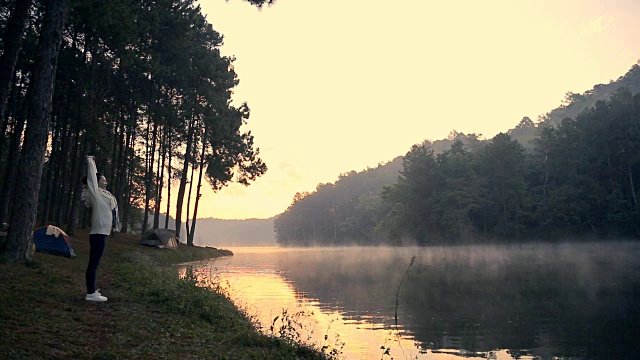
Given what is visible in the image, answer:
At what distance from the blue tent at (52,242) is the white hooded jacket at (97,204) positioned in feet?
32.4

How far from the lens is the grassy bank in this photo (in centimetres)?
677

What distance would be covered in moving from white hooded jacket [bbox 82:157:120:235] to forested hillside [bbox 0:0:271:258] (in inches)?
170

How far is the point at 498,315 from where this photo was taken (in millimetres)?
15078

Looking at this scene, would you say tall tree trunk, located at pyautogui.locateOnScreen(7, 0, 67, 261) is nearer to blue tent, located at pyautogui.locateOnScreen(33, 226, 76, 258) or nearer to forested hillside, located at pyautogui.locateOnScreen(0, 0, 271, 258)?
forested hillside, located at pyautogui.locateOnScreen(0, 0, 271, 258)

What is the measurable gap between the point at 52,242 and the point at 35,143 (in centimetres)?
708

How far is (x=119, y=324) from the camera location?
337 inches

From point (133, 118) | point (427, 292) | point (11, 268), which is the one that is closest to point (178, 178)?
point (133, 118)

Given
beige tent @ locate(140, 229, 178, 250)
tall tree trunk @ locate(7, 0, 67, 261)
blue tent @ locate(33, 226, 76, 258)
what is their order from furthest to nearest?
beige tent @ locate(140, 229, 178, 250) < blue tent @ locate(33, 226, 76, 258) < tall tree trunk @ locate(7, 0, 67, 261)

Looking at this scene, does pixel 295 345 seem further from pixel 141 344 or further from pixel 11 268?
pixel 11 268

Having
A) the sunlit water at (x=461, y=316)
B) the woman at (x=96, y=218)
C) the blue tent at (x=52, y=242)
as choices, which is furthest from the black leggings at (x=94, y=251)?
the blue tent at (x=52, y=242)

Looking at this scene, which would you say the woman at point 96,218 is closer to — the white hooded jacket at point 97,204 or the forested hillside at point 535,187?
the white hooded jacket at point 97,204

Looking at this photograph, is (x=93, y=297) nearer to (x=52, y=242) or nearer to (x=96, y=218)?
(x=96, y=218)

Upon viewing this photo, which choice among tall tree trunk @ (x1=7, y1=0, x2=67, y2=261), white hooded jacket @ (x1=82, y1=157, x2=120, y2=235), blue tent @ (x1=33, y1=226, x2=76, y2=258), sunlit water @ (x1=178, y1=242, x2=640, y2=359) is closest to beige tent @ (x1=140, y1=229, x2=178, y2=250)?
sunlit water @ (x1=178, y1=242, x2=640, y2=359)

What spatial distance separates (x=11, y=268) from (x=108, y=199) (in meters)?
4.20
